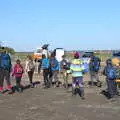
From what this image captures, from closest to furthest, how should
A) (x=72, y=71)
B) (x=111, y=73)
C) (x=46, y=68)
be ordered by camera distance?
(x=111, y=73), (x=72, y=71), (x=46, y=68)

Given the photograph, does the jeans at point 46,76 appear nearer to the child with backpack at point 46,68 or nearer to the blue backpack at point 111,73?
the child with backpack at point 46,68

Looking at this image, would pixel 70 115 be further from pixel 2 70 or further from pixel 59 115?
pixel 2 70

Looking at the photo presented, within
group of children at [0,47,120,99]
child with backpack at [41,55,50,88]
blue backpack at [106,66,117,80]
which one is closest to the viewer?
blue backpack at [106,66,117,80]

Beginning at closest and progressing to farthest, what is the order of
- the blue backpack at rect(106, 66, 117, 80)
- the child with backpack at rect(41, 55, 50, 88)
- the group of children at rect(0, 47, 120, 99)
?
the blue backpack at rect(106, 66, 117, 80)
the group of children at rect(0, 47, 120, 99)
the child with backpack at rect(41, 55, 50, 88)

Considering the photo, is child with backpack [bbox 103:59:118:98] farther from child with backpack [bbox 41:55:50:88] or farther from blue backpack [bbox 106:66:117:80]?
child with backpack [bbox 41:55:50:88]

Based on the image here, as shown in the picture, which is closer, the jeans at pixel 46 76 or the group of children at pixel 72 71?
the group of children at pixel 72 71

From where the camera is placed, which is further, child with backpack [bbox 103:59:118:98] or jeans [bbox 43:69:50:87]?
jeans [bbox 43:69:50:87]

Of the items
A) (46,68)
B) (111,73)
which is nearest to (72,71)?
(111,73)

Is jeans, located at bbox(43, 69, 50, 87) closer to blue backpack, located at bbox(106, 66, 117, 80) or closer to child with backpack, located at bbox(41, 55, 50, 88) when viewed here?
child with backpack, located at bbox(41, 55, 50, 88)

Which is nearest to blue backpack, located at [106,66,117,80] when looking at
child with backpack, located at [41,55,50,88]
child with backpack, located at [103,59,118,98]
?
child with backpack, located at [103,59,118,98]

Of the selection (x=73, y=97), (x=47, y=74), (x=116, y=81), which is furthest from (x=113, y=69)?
(x=47, y=74)

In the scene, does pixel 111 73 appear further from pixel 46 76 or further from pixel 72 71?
pixel 46 76

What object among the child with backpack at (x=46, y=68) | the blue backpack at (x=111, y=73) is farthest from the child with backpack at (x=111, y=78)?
the child with backpack at (x=46, y=68)

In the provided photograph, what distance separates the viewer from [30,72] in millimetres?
19953
